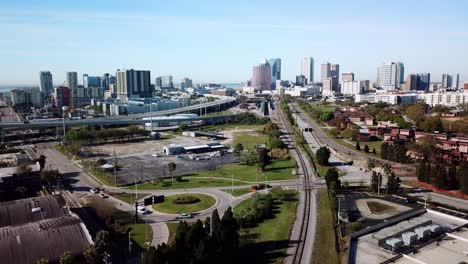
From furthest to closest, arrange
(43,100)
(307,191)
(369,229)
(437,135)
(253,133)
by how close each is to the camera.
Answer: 1. (43,100)
2. (253,133)
3. (437,135)
4. (307,191)
5. (369,229)

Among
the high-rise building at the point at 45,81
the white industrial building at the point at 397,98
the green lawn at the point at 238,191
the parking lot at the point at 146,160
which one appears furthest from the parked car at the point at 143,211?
the high-rise building at the point at 45,81

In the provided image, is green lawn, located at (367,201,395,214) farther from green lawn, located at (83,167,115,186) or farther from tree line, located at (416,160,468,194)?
green lawn, located at (83,167,115,186)

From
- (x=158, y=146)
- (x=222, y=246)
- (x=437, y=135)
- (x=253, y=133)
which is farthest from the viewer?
(x=253, y=133)

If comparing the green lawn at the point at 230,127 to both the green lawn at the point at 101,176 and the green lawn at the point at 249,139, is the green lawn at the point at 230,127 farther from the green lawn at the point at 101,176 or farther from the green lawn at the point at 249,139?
the green lawn at the point at 101,176

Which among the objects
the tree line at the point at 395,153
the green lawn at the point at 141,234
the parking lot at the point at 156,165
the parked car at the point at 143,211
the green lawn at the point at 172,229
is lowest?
the green lawn at the point at 141,234

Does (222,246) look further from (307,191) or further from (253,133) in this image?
(253,133)

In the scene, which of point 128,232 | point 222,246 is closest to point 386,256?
point 222,246

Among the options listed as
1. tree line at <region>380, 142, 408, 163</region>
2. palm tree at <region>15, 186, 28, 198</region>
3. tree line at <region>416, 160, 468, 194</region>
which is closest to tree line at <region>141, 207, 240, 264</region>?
palm tree at <region>15, 186, 28, 198</region>
